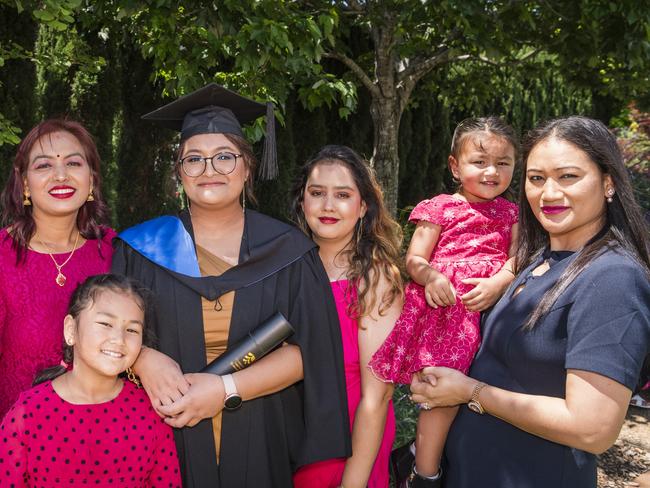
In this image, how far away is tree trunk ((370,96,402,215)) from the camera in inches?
262

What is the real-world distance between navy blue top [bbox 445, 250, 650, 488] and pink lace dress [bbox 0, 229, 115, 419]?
139 centimetres

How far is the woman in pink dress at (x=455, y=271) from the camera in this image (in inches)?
92.8

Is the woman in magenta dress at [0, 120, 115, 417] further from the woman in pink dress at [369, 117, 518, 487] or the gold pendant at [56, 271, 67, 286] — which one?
the woman in pink dress at [369, 117, 518, 487]

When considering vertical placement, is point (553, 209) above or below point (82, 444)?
above

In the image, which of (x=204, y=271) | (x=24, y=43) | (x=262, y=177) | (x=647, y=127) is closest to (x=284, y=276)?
(x=204, y=271)

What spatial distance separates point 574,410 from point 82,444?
1.40 metres

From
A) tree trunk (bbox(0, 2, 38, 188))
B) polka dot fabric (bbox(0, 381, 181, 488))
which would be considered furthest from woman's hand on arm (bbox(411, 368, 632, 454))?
tree trunk (bbox(0, 2, 38, 188))

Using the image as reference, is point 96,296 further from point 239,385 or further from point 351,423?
point 351,423

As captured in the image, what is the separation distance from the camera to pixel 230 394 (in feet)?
6.82

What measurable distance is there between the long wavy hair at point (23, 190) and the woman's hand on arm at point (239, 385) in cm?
74

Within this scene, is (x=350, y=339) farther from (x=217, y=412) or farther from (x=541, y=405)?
(x=541, y=405)

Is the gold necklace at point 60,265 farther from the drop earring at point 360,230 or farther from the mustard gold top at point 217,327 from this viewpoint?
the drop earring at point 360,230

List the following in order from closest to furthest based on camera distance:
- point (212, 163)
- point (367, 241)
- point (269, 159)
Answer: point (212, 163) → point (367, 241) → point (269, 159)

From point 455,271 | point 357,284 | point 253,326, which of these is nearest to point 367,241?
point 357,284
